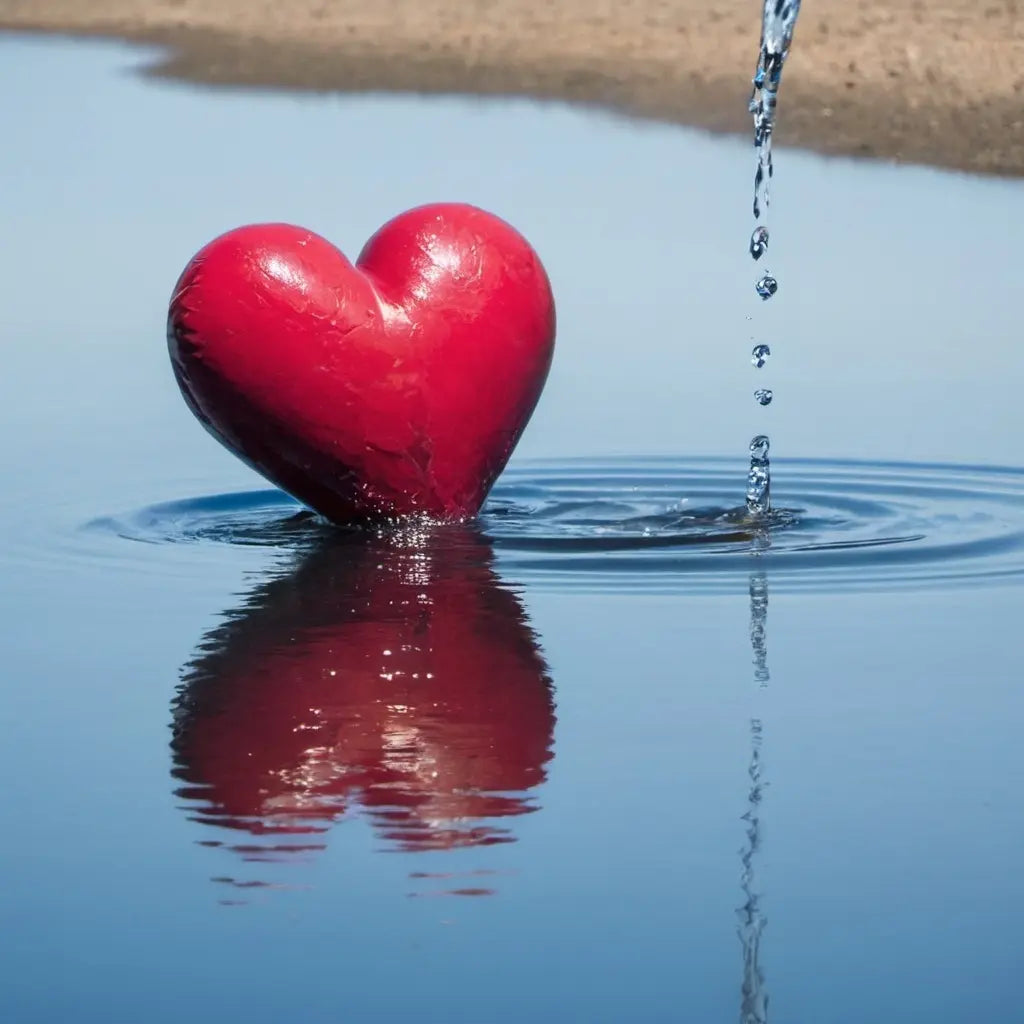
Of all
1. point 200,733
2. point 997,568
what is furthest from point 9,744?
point 997,568

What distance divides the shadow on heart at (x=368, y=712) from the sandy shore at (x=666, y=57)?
36.9ft

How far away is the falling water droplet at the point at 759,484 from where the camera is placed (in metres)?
7.85

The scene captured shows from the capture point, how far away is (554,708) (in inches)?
208

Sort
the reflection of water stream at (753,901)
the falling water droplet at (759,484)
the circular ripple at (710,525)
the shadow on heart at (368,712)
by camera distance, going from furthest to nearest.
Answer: the falling water droplet at (759,484)
the circular ripple at (710,525)
the shadow on heart at (368,712)
the reflection of water stream at (753,901)

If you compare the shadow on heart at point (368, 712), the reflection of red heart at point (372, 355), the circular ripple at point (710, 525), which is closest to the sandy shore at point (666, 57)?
the circular ripple at point (710, 525)

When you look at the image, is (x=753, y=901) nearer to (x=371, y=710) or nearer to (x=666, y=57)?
(x=371, y=710)

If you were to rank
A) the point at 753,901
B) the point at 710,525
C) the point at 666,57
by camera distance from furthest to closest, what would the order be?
the point at 666,57, the point at 710,525, the point at 753,901

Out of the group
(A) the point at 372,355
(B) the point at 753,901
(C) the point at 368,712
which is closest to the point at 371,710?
(C) the point at 368,712

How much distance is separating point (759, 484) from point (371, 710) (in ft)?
9.83

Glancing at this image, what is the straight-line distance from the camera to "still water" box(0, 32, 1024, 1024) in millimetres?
3857

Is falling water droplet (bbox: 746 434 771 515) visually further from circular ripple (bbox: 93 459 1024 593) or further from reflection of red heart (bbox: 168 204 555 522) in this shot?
reflection of red heart (bbox: 168 204 555 522)

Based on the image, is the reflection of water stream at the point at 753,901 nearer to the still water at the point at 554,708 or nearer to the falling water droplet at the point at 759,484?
the still water at the point at 554,708

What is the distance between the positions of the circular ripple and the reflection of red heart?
0.21 meters

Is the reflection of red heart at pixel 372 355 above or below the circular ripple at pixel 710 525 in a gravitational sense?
above
